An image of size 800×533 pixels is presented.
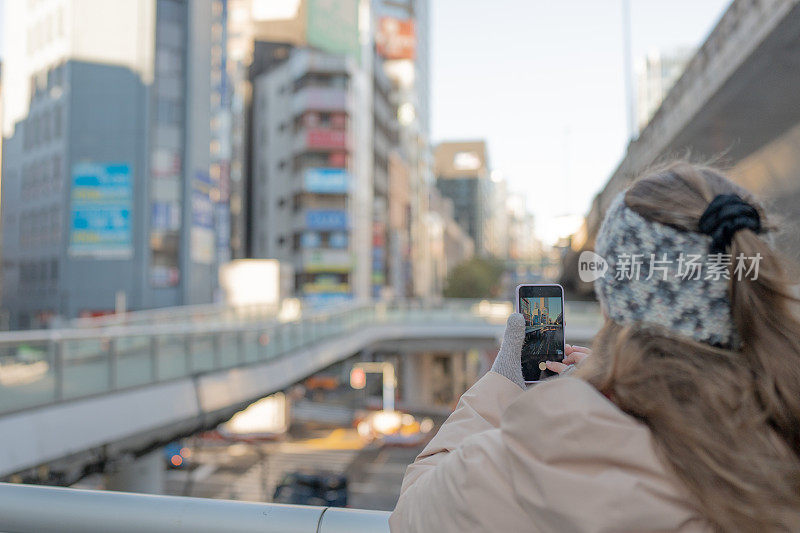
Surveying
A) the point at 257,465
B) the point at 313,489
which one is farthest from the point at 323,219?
the point at 313,489

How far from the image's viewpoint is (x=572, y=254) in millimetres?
32000

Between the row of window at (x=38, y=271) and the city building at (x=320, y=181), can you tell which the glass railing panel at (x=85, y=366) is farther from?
the city building at (x=320, y=181)

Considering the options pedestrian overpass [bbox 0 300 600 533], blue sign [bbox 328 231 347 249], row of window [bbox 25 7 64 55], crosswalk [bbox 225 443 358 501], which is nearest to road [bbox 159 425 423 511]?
crosswalk [bbox 225 443 358 501]

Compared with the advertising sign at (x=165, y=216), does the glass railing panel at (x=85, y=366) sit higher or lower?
lower

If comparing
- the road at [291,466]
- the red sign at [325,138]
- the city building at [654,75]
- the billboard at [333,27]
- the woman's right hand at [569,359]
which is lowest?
the road at [291,466]

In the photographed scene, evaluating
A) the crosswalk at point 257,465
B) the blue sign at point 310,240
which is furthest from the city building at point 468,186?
the crosswalk at point 257,465

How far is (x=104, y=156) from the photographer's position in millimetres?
36719

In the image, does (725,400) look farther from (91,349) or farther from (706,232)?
(91,349)

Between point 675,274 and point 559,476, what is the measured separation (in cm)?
41

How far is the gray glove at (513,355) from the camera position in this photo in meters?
1.31

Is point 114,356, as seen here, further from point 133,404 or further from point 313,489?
Result: point 313,489

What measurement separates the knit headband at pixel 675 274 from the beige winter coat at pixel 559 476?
0.21 meters

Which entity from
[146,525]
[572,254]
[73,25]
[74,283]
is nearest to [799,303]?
[146,525]

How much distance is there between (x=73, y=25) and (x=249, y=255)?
28218 mm
